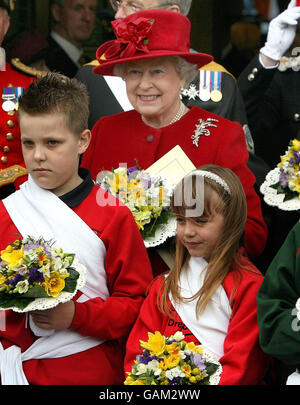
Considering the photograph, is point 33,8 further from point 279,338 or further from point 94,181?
point 279,338

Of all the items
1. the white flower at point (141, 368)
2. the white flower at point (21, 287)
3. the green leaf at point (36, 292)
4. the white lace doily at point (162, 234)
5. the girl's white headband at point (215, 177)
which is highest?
the girl's white headband at point (215, 177)

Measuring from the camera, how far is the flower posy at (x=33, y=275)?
11.6ft

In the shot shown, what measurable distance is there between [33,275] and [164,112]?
125 cm

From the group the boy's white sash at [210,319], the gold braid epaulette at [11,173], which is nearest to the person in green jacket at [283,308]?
the boy's white sash at [210,319]

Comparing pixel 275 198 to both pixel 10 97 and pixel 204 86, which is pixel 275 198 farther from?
pixel 10 97

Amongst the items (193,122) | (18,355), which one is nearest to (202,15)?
(193,122)

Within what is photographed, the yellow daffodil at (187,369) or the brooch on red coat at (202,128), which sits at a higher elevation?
the brooch on red coat at (202,128)

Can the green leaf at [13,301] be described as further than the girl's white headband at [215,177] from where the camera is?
No

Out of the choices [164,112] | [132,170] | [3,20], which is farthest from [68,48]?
[132,170]

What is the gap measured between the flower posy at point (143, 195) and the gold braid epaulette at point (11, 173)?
2.64 feet

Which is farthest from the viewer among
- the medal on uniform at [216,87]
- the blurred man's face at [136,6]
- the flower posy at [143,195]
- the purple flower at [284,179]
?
the medal on uniform at [216,87]

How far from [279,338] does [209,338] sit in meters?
0.33

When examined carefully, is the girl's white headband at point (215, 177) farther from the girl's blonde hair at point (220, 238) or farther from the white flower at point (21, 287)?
the white flower at point (21, 287)

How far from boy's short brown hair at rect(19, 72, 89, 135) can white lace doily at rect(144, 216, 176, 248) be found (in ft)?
1.82
